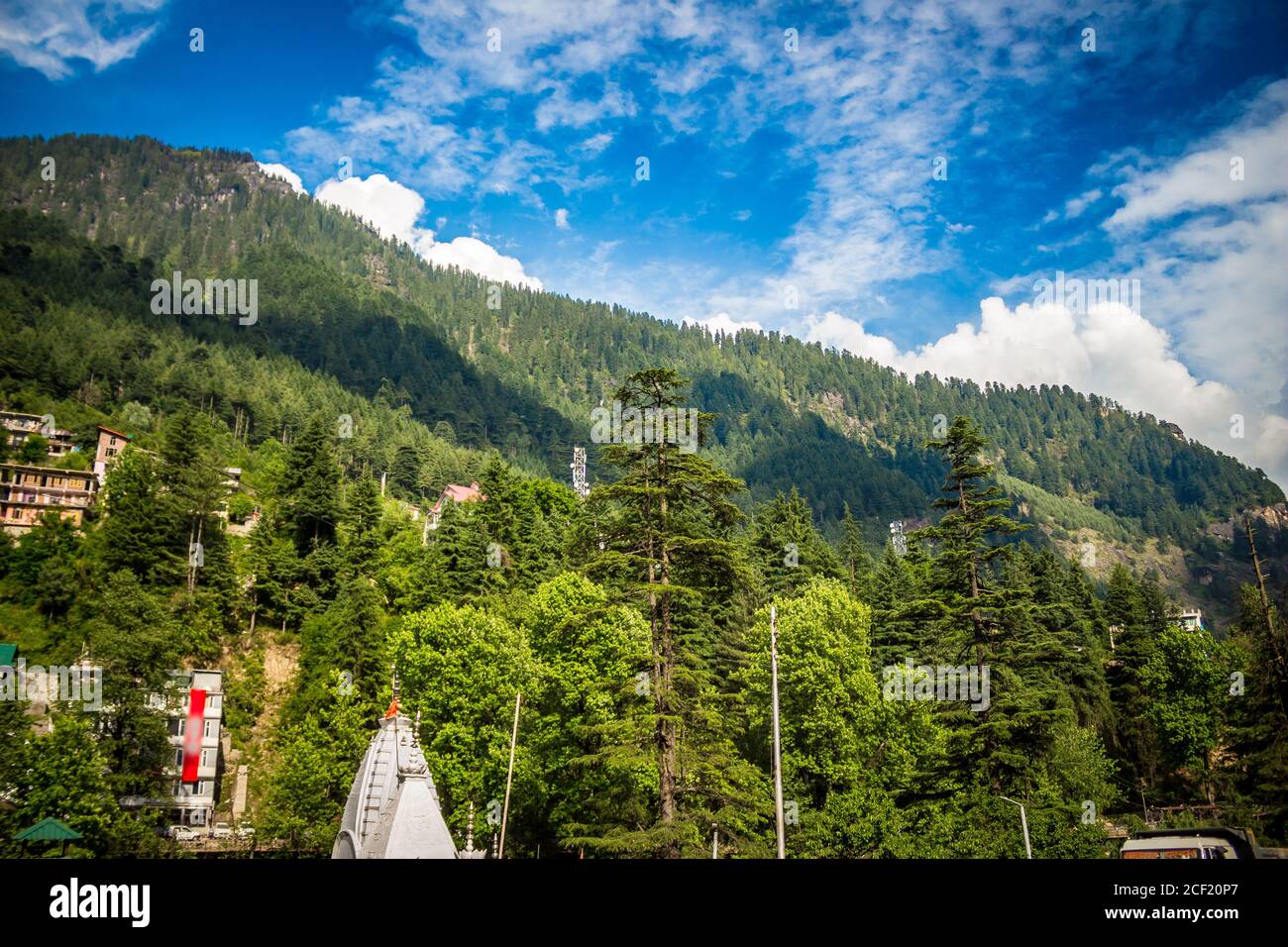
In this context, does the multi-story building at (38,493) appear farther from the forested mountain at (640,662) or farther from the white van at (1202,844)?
the white van at (1202,844)

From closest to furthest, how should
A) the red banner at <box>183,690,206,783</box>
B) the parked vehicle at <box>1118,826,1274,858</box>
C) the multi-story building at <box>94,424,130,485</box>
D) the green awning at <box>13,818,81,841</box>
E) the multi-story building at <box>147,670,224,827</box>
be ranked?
the parked vehicle at <box>1118,826,1274,858</box> < the green awning at <box>13,818,81,841</box> < the multi-story building at <box>147,670,224,827</box> < the red banner at <box>183,690,206,783</box> < the multi-story building at <box>94,424,130,485</box>

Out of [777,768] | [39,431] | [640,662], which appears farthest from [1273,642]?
[39,431]

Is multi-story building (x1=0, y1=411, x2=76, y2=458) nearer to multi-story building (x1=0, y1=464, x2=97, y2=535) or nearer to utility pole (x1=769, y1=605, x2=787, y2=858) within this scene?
multi-story building (x1=0, y1=464, x2=97, y2=535)

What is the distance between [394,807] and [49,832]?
56.4 ft

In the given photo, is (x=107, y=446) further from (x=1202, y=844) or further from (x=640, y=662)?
(x=1202, y=844)

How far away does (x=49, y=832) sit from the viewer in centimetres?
3100

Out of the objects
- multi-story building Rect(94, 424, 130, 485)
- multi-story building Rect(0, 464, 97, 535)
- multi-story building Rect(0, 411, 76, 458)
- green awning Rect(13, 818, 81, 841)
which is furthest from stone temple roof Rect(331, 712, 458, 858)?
multi-story building Rect(0, 411, 76, 458)

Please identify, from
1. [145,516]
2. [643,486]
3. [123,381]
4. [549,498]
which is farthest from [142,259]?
[643,486]

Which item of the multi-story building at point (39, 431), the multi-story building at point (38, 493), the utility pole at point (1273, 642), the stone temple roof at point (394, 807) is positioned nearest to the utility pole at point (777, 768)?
the stone temple roof at point (394, 807)

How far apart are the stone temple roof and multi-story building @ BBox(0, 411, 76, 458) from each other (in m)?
71.9

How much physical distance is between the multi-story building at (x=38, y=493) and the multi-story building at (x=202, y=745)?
95.4 ft

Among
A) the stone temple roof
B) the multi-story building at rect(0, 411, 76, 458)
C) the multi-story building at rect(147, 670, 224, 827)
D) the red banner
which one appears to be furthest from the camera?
the multi-story building at rect(0, 411, 76, 458)

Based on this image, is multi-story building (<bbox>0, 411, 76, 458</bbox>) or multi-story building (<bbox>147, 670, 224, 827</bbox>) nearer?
multi-story building (<bbox>147, 670, 224, 827</bbox>)

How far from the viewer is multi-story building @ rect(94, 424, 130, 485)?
7806 cm
